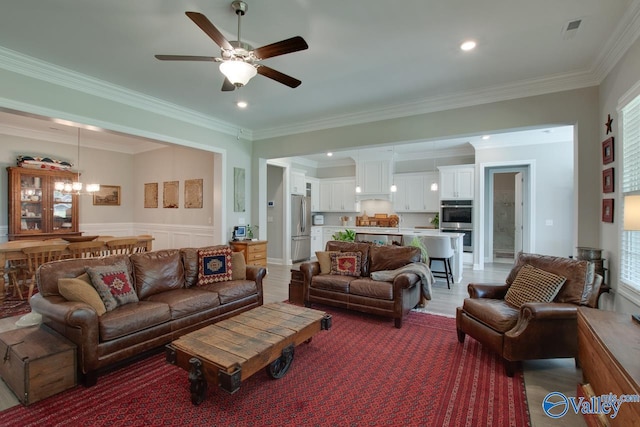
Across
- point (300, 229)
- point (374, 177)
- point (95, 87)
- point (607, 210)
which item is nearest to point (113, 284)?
point (95, 87)

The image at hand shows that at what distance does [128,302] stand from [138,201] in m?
5.88

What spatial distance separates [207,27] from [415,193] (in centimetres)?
704

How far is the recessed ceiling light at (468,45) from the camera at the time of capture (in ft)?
9.87

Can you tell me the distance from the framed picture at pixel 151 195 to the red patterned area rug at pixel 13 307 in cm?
335

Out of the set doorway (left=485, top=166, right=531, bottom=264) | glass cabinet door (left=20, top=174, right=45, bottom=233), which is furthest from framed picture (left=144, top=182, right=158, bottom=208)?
doorway (left=485, top=166, right=531, bottom=264)

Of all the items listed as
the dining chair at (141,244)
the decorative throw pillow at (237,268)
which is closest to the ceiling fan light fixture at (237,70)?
the decorative throw pillow at (237,268)

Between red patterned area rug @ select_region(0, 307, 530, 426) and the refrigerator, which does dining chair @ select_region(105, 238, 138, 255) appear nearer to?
red patterned area rug @ select_region(0, 307, 530, 426)

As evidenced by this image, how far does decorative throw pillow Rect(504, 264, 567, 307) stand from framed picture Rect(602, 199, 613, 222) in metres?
1.01

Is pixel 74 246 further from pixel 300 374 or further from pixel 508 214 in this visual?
pixel 508 214

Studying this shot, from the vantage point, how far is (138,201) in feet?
25.9

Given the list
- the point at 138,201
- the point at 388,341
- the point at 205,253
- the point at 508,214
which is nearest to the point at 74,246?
the point at 205,253

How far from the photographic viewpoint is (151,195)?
24.8ft

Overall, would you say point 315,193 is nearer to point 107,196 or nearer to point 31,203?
point 107,196

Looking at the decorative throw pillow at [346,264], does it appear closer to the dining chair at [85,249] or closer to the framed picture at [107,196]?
the dining chair at [85,249]
